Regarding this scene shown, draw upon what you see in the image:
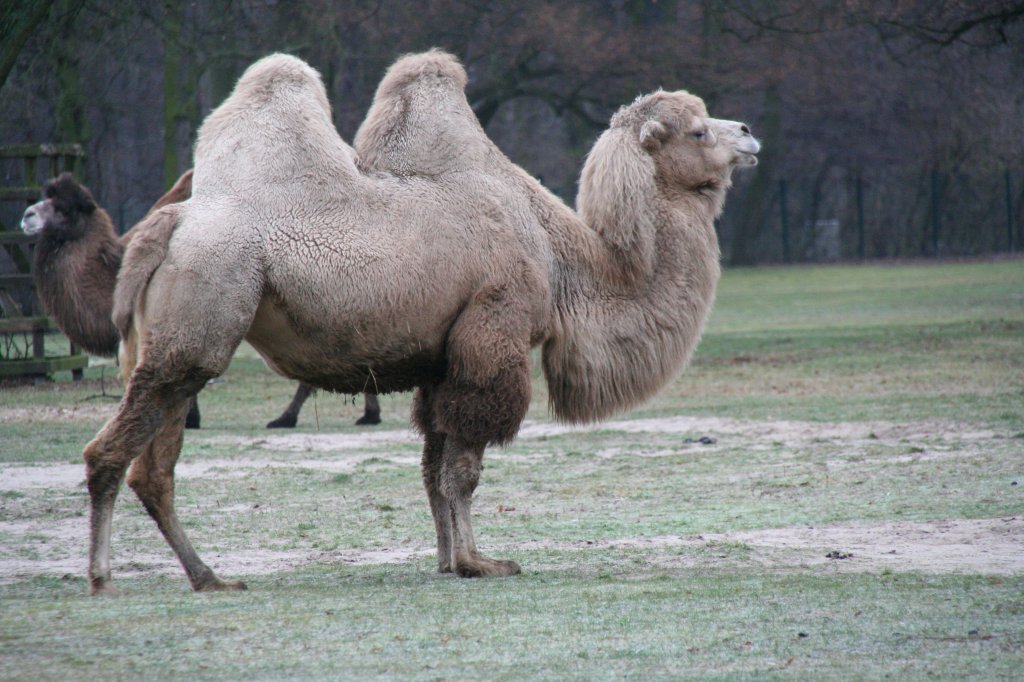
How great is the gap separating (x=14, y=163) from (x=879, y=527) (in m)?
16.6

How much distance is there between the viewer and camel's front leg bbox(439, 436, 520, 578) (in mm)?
6621

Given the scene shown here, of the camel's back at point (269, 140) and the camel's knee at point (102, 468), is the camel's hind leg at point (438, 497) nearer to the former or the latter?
the camel's back at point (269, 140)

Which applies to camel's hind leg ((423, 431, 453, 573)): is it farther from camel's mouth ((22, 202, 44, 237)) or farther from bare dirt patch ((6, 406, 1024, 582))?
camel's mouth ((22, 202, 44, 237))

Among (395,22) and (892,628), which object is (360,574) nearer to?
(892,628)

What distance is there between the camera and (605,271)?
7250mm

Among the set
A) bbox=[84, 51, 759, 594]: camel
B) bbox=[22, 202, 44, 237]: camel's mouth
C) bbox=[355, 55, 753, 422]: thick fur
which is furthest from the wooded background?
bbox=[84, 51, 759, 594]: camel

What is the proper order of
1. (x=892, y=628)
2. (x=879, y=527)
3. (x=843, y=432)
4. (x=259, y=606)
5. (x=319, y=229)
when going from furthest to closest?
(x=843, y=432), (x=879, y=527), (x=319, y=229), (x=259, y=606), (x=892, y=628)

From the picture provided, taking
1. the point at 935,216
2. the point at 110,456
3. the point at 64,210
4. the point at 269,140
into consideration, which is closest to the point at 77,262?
the point at 64,210

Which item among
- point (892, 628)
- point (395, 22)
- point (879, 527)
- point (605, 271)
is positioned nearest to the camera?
point (892, 628)

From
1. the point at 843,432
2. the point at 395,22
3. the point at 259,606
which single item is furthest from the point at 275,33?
the point at 259,606

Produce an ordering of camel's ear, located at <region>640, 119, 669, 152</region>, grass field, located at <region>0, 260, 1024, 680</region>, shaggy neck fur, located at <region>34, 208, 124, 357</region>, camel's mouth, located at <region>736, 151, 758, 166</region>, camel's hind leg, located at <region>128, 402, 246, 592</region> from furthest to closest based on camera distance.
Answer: shaggy neck fur, located at <region>34, 208, 124, 357</region> < camel's mouth, located at <region>736, 151, 758, 166</region> < camel's ear, located at <region>640, 119, 669, 152</region> < camel's hind leg, located at <region>128, 402, 246, 592</region> < grass field, located at <region>0, 260, 1024, 680</region>

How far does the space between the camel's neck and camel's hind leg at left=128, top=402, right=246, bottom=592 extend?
72.6 inches

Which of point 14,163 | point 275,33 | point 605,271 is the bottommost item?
point 605,271

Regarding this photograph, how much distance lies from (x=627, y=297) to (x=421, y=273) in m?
1.23
